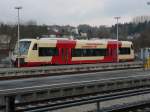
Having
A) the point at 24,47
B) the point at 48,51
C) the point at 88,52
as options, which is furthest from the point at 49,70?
the point at 88,52

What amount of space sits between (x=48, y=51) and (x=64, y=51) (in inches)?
84.7

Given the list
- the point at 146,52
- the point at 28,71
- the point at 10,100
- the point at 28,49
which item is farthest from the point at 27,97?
the point at 146,52

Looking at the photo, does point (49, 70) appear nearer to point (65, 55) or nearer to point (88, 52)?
point (65, 55)

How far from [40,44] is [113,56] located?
43.4ft

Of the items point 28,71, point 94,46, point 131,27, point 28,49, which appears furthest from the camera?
point 131,27

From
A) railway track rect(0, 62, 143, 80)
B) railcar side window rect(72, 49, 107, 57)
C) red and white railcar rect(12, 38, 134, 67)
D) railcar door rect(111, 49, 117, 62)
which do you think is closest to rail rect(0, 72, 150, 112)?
railway track rect(0, 62, 143, 80)

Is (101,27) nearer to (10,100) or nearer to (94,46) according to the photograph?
(94,46)

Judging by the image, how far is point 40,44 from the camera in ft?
147

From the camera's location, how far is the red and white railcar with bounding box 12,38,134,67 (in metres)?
45.0

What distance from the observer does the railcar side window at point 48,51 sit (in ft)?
149

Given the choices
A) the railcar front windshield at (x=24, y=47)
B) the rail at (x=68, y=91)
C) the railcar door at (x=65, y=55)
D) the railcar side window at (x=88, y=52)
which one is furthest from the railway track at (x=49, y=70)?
the rail at (x=68, y=91)

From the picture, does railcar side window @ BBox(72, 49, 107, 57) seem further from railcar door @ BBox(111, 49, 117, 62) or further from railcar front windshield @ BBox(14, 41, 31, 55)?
railcar front windshield @ BBox(14, 41, 31, 55)

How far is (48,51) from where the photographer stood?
151 ft

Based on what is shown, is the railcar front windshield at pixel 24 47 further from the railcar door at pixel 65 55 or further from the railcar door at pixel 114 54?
the railcar door at pixel 114 54
